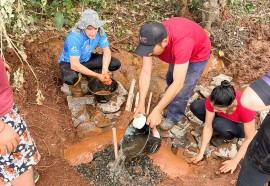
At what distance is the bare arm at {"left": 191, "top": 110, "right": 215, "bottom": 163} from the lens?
11.0ft

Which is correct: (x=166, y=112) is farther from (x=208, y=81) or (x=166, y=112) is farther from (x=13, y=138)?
(x=13, y=138)

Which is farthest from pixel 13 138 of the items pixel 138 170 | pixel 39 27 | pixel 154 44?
pixel 39 27

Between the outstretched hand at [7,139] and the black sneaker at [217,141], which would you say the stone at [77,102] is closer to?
the black sneaker at [217,141]

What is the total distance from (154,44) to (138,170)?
131cm

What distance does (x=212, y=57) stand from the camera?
4914 mm

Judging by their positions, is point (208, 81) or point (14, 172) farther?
point (208, 81)

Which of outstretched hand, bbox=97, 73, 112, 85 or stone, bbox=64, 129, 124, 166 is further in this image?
outstretched hand, bbox=97, 73, 112, 85

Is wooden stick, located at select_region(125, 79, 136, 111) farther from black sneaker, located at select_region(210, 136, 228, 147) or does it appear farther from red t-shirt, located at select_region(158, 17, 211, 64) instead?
black sneaker, located at select_region(210, 136, 228, 147)

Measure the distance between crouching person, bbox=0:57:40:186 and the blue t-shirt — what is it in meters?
1.50

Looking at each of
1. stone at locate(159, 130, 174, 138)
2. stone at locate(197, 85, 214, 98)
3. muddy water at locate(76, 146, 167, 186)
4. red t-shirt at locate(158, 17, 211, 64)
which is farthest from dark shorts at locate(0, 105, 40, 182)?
stone at locate(197, 85, 214, 98)

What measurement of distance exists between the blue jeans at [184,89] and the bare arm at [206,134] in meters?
0.41

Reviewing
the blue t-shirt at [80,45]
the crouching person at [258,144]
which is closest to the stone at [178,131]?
the blue t-shirt at [80,45]

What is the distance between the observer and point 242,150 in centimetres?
324

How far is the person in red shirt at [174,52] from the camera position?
2.86 metres
